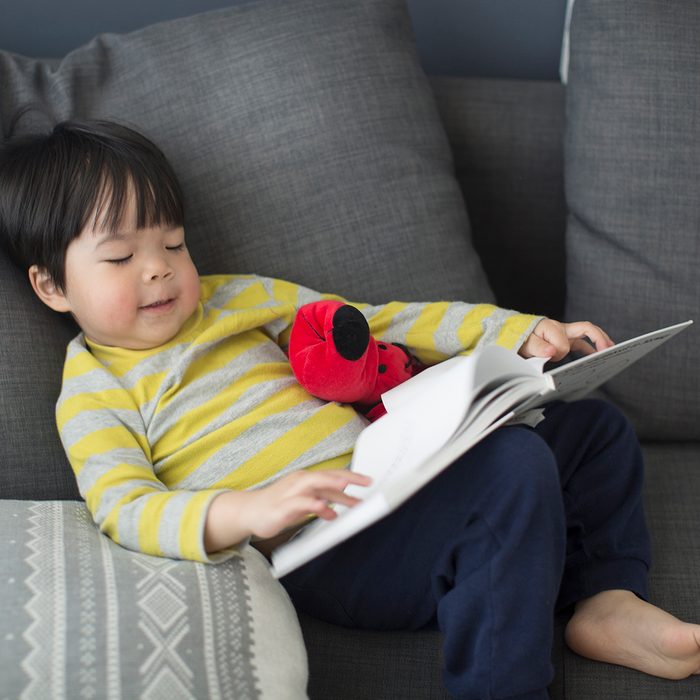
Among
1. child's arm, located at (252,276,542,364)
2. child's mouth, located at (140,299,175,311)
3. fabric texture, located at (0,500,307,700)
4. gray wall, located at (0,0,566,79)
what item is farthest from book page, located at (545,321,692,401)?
gray wall, located at (0,0,566,79)

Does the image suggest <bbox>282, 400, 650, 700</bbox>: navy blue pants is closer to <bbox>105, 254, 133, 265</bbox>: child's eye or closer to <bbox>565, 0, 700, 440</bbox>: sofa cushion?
<bbox>565, 0, 700, 440</bbox>: sofa cushion

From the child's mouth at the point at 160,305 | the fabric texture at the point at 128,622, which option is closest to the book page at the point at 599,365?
the fabric texture at the point at 128,622

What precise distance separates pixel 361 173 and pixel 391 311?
0.22 meters

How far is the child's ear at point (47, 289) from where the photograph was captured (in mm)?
1138

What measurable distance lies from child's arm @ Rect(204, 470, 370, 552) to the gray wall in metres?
1.09

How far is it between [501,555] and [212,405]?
403 millimetres

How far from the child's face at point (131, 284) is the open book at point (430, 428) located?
32cm

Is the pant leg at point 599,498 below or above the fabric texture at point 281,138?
below

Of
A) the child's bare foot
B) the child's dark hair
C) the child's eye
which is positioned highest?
the child's dark hair

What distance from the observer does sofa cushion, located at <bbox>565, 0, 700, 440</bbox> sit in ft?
4.32

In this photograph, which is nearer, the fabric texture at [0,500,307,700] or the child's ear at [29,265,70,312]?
the fabric texture at [0,500,307,700]

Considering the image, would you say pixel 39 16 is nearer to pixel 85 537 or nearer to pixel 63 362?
pixel 63 362

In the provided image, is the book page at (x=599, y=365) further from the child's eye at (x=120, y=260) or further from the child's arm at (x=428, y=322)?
the child's eye at (x=120, y=260)

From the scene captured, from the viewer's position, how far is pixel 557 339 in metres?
1.14
